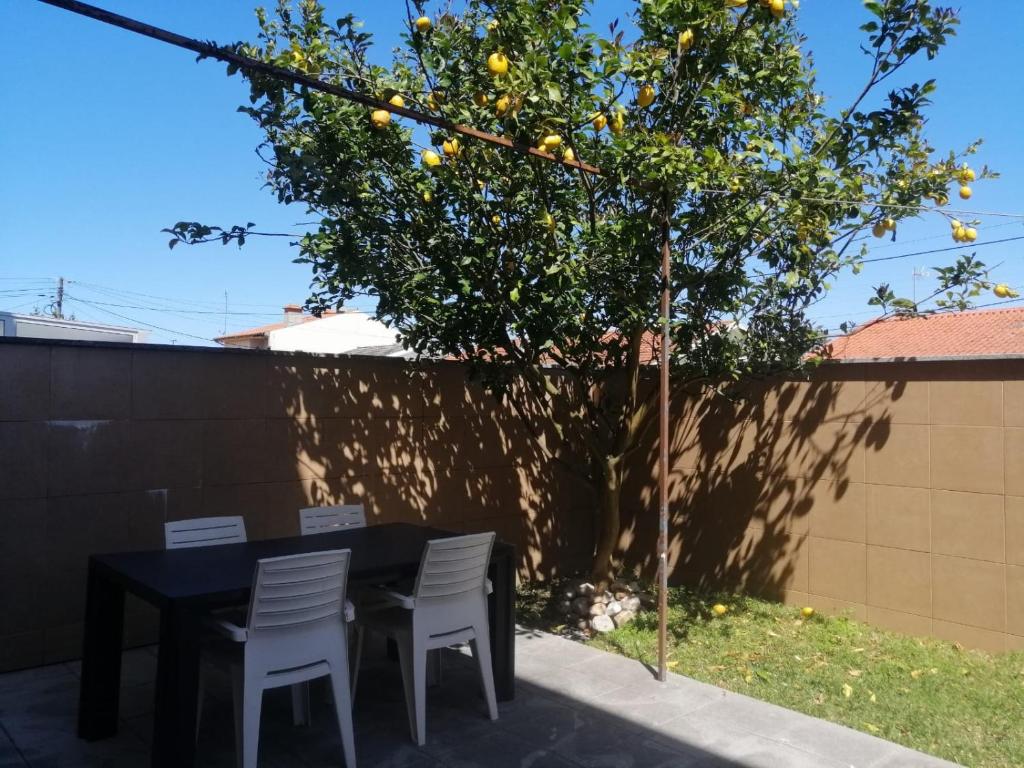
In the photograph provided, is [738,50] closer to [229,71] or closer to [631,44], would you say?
[631,44]

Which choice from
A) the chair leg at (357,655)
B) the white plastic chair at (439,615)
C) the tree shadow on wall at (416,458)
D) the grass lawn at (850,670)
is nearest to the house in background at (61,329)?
the tree shadow on wall at (416,458)

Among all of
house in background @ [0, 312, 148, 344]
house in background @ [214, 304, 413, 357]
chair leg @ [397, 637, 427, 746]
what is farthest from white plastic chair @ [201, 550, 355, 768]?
house in background @ [214, 304, 413, 357]

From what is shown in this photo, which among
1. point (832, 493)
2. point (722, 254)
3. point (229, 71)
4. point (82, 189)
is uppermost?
point (82, 189)

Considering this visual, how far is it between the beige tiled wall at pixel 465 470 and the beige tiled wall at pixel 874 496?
0.01 meters

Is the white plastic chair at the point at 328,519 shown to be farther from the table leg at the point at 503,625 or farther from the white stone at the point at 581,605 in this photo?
the white stone at the point at 581,605

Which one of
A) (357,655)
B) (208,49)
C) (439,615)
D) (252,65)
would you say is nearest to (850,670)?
(439,615)

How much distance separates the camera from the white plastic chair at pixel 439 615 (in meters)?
3.53

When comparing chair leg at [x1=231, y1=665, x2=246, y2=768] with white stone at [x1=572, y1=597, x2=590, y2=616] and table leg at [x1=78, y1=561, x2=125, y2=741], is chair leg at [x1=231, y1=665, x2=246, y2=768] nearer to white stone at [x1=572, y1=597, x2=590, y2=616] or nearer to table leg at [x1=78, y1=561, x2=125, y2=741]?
table leg at [x1=78, y1=561, x2=125, y2=741]

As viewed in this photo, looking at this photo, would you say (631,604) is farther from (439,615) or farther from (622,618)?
(439,615)

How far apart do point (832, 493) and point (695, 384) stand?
1.40m

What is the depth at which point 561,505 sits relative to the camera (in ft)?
23.3

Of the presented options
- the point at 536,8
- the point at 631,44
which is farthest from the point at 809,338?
the point at 536,8

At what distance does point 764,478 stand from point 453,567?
3124 mm

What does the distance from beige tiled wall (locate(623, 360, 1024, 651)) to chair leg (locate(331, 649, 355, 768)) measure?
3641mm
